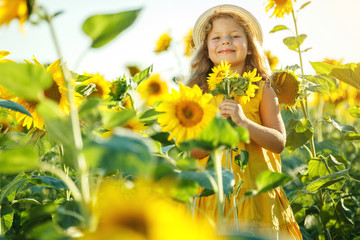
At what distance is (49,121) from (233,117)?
0.67m

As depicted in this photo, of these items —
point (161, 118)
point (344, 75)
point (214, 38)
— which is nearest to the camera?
point (161, 118)

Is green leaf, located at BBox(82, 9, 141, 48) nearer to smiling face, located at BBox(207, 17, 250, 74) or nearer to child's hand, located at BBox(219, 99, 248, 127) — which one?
child's hand, located at BBox(219, 99, 248, 127)

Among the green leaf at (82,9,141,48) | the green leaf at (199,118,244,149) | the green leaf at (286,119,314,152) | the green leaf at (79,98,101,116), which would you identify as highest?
the green leaf at (82,9,141,48)

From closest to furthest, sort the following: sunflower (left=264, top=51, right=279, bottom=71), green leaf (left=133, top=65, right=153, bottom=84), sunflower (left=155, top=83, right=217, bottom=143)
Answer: sunflower (left=155, top=83, right=217, bottom=143)
green leaf (left=133, top=65, right=153, bottom=84)
sunflower (left=264, top=51, right=279, bottom=71)

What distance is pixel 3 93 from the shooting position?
0.99 metres

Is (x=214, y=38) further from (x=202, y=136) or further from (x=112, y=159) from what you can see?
(x=112, y=159)

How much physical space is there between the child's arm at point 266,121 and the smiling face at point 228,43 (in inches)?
5.7

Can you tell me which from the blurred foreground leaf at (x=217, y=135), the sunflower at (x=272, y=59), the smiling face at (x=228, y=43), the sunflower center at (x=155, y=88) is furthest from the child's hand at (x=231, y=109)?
the sunflower center at (x=155, y=88)

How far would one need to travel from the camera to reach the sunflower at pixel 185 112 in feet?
2.29

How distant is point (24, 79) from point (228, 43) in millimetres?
1091

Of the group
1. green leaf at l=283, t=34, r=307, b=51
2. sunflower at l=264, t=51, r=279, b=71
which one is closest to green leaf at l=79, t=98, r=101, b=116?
green leaf at l=283, t=34, r=307, b=51

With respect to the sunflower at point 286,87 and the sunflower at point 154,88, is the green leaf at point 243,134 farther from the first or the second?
the sunflower at point 154,88

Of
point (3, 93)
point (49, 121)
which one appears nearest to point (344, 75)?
point (3, 93)

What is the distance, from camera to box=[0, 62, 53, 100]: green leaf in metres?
0.36
